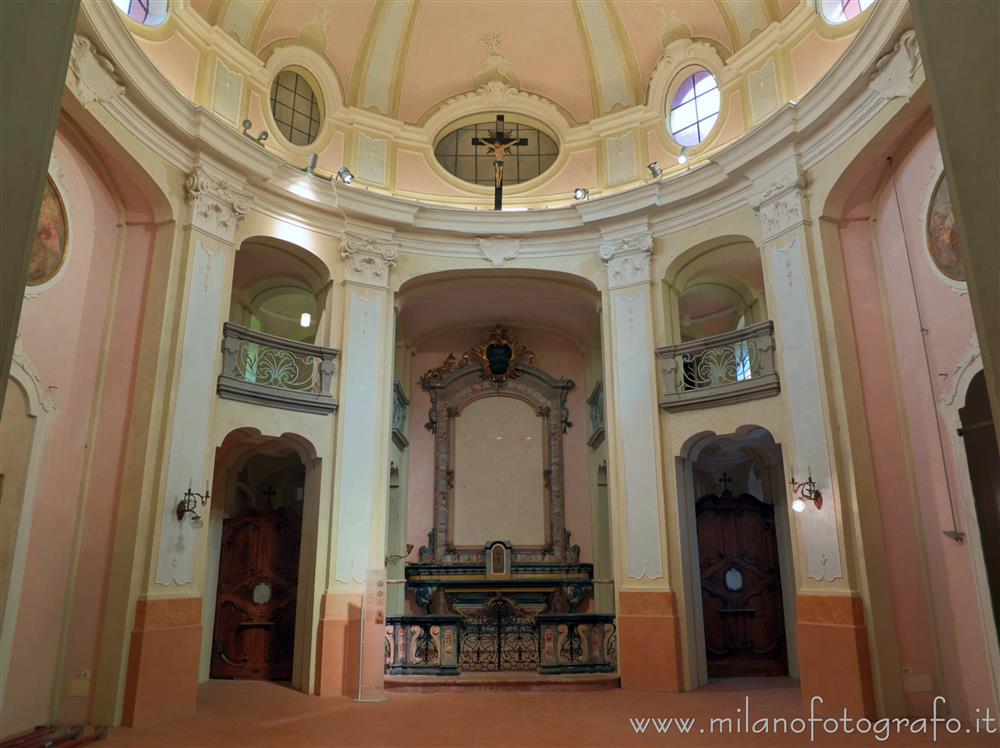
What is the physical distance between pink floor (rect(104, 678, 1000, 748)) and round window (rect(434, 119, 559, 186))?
9.21m

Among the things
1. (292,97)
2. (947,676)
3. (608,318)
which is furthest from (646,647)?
(292,97)

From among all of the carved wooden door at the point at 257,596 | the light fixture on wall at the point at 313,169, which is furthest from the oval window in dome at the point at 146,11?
the carved wooden door at the point at 257,596

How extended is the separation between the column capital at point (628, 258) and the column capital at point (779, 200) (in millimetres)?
1853

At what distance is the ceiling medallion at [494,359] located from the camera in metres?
15.6

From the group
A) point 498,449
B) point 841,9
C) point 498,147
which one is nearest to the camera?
point 841,9

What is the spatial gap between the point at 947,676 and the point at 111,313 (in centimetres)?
1094

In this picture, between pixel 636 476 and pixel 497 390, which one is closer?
pixel 636 476

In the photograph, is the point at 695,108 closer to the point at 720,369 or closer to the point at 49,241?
the point at 720,369

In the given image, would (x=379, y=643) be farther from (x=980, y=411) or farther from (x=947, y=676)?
(x=980, y=411)

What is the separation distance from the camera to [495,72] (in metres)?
13.9

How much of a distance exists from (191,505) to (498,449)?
713 centimetres

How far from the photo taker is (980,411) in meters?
8.08

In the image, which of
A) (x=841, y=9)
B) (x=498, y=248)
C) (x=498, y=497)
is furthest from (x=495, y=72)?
(x=498, y=497)

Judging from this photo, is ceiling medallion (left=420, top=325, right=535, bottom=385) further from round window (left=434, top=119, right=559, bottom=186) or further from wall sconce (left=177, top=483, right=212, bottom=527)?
wall sconce (left=177, top=483, right=212, bottom=527)
